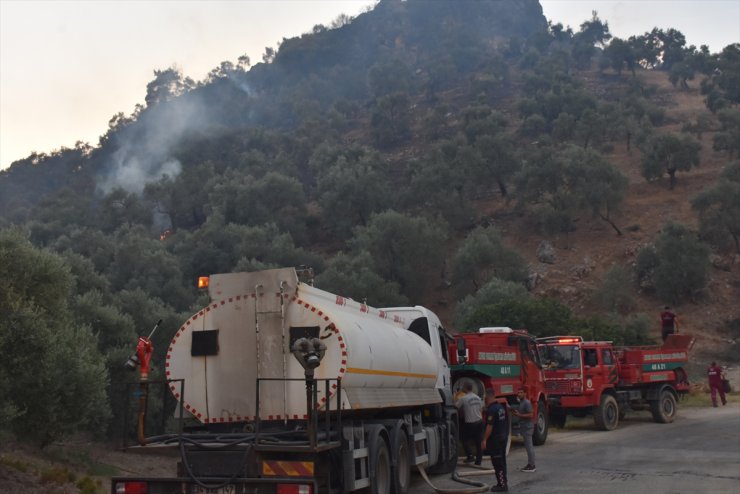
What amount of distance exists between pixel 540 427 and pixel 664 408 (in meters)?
8.60

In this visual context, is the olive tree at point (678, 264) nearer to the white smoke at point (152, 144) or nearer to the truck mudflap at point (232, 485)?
the truck mudflap at point (232, 485)

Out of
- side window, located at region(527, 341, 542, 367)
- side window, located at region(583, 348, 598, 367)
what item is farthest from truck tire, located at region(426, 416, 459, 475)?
side window, located at region(583, 348, 598, 367)

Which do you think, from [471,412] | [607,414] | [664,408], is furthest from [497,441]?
[664,408]

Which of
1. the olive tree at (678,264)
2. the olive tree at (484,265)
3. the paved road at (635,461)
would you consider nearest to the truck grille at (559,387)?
the paved road at (635,461)

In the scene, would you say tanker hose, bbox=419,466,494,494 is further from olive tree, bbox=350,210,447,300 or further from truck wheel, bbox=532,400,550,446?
olive tree, bbox=350,210,447,300

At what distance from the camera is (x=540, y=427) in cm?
2116

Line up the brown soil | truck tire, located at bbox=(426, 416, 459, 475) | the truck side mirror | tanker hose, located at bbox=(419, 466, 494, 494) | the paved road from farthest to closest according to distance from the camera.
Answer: the brown soil → the truck side mirror → truck tire, located at bbox=(426, 416, 459, 475) → the paved road → tanker hose, located at bbox=(419, 466, 494, 494)

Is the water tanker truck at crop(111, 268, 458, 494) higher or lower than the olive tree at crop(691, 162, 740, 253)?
lower

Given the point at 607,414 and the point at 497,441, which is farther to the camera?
the point at 607,414

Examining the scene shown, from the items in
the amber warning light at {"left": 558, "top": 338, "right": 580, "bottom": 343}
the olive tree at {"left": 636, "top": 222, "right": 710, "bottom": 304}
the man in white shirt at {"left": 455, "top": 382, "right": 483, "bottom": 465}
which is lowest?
the man in white shirt at {"left": 455, "top": 382, "right": 483, "bottom": 465}

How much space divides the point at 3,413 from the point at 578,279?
155 ft

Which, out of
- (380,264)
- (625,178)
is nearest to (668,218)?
(625,178)

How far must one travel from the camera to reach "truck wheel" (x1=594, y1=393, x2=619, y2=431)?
24.8 m

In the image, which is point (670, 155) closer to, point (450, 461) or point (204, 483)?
point (450, 461)
